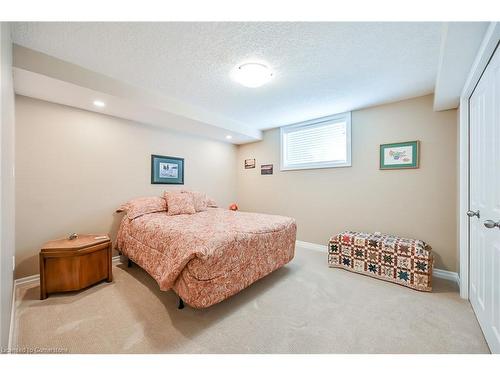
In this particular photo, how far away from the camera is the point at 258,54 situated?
6.07ft

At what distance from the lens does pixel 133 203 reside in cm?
293

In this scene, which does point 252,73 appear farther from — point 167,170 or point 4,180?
point 167,170

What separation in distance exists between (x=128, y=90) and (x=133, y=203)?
148 centimetres

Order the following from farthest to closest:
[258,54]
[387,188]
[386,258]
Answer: [387,188] → [386,258] → [258,54]

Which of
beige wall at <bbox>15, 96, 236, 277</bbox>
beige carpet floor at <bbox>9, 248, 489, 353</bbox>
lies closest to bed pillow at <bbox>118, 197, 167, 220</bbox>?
beige wall at <bbox>15, 96, 236, 277</bbox>

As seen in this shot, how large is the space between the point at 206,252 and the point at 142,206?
1740mm

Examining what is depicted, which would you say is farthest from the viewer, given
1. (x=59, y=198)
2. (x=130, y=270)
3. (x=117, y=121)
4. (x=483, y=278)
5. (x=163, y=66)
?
(x=117, y=121)

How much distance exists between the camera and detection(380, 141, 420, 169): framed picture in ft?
9.03

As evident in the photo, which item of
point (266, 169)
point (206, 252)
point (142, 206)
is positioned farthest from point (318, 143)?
point (142, 206)

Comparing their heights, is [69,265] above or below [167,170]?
below

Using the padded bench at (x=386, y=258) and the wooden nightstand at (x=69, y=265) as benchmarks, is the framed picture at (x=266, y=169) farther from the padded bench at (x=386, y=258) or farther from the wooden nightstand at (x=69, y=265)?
the wooden nightstand at (x=69, y=265)

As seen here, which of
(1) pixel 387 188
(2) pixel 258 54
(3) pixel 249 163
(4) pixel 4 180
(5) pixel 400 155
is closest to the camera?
(4) pixel 4 180

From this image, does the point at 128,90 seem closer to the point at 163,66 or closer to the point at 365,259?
the point at 163,66

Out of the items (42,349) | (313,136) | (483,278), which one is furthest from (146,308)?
(313,136)
